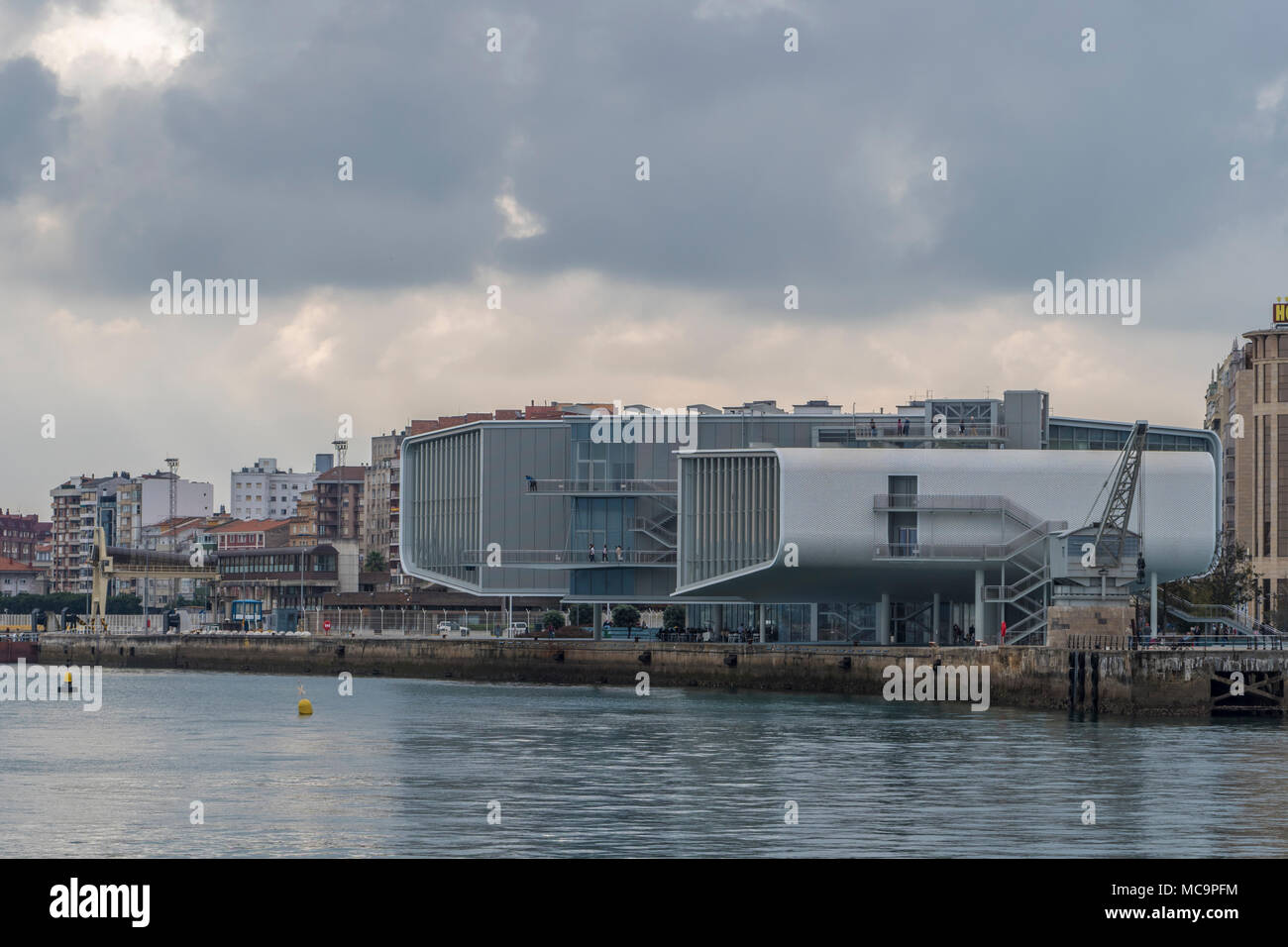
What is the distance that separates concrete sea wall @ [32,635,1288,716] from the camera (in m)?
71.9

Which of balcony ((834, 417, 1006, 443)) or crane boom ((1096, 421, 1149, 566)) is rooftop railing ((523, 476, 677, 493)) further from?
crane boom ((1096, 421, 1149, 566))

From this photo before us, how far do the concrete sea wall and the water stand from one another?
2.77m

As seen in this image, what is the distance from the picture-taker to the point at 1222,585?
115062 millimetres

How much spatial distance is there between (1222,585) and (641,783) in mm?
77770

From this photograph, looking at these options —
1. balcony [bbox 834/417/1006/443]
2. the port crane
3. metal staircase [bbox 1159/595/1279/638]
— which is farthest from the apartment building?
the port crane

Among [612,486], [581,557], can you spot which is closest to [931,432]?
[612,486]

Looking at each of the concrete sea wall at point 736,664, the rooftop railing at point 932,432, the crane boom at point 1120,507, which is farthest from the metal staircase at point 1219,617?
the rooftop railing at point 932,432

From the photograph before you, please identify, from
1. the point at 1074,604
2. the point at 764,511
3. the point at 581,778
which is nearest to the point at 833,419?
the point at 764,511

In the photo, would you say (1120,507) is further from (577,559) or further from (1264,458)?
(1264,458)

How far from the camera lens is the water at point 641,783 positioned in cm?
3544
